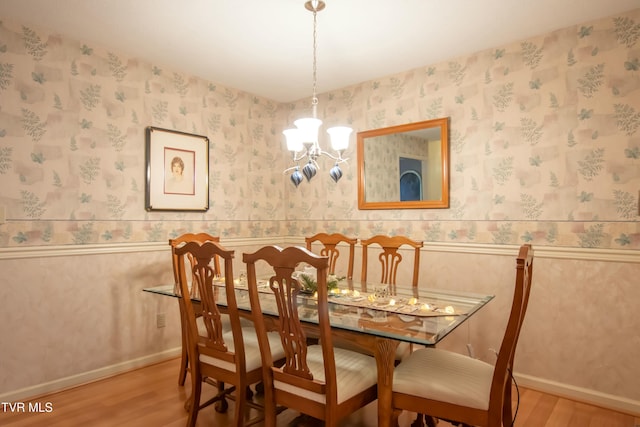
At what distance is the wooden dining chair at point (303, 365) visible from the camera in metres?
1.59

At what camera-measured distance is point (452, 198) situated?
3.13 metres

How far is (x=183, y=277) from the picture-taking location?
2.06m

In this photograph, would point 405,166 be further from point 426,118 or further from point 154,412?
point 154,412

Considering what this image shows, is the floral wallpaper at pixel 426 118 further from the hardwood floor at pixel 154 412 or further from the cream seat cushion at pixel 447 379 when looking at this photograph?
the cream seat cushion at pixel 447 379

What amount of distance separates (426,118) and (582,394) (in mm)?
2200

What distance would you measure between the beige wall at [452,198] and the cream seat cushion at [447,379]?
4.04ft

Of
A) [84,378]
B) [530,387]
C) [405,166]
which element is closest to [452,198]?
[405,166]

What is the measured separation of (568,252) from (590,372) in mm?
761

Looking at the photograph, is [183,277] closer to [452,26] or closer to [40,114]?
[40,114]

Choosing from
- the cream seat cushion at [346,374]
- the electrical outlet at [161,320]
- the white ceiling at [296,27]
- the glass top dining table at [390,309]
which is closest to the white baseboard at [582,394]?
the glass top dining table at [390,309]

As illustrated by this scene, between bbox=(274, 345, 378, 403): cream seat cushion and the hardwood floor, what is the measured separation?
575mm

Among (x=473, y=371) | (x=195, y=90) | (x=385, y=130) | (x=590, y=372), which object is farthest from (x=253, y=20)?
(x=590, y=372)

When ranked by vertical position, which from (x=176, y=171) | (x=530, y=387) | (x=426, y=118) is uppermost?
(x=426, y=118)

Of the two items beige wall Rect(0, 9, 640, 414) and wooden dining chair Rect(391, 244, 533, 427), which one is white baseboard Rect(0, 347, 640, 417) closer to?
beige wall Rect(0, 9, 640, 414)
